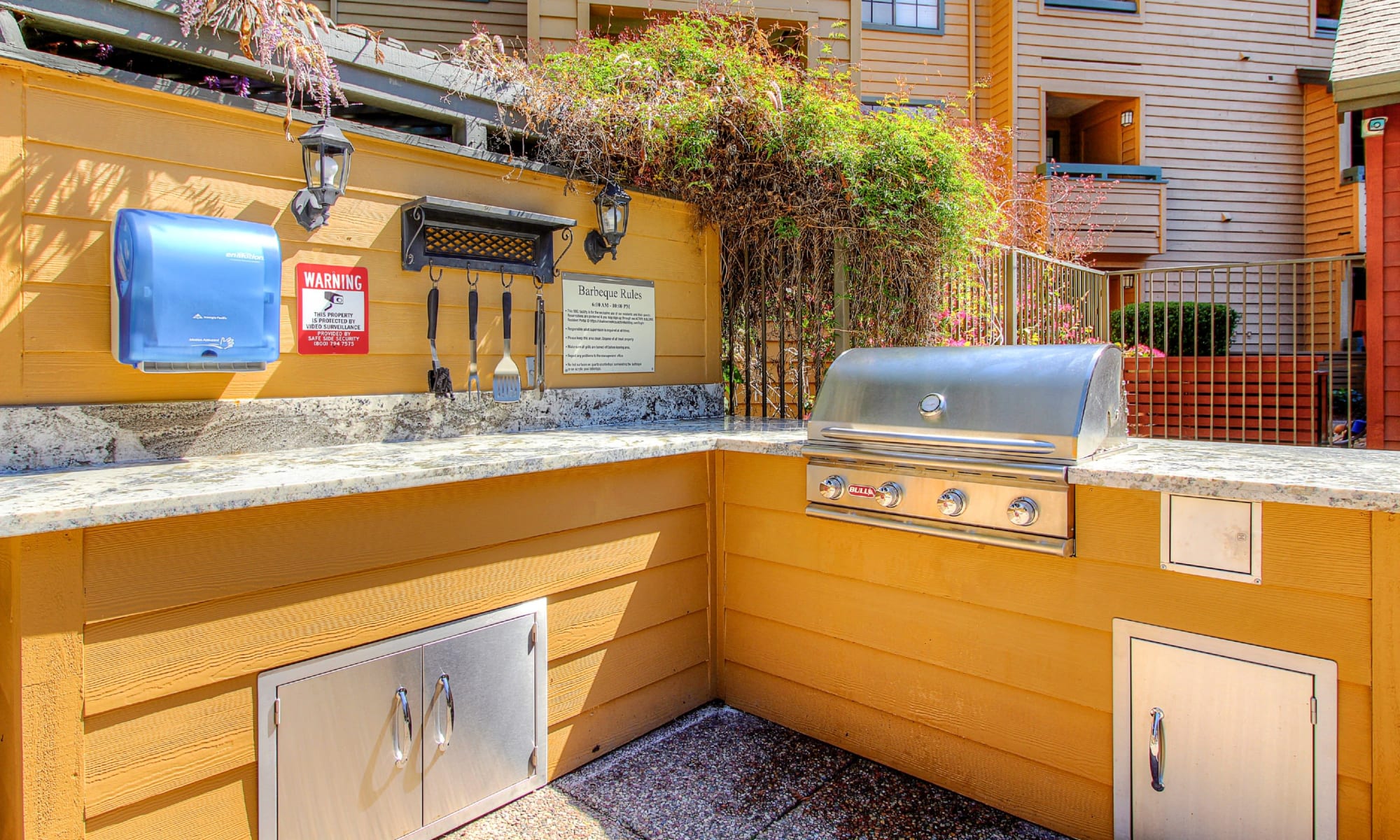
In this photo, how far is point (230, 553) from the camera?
5.33 ft

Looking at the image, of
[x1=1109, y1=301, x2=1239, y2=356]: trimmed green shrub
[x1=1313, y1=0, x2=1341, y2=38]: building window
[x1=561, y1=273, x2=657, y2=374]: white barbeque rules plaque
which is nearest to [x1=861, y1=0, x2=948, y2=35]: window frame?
[x1=1109, y1=301, x2=1239, y2=356]: trimmed green shrub

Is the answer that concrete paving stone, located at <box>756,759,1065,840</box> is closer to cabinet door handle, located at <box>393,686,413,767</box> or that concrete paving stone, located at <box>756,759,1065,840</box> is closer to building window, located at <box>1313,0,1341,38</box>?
cabinet door handle, located at <box>393,686,413,767</box>

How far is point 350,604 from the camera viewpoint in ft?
5.97

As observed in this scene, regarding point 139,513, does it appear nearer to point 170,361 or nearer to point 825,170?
point 170,361

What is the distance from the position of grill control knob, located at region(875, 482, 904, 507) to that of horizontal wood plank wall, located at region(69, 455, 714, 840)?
77cm

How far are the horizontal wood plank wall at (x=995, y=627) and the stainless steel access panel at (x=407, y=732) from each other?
0.84m

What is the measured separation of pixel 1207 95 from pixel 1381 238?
569 centimetres

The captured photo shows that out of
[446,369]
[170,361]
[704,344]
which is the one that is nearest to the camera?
[170,361]

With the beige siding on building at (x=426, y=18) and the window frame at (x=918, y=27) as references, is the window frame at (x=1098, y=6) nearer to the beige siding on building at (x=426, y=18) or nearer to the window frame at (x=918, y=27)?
the window frame at (x=918, y=27)

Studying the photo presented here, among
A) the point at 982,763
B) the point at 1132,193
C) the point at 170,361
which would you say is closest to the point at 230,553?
the point at 170,361

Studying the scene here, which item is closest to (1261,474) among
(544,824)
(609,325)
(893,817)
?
(893,817)

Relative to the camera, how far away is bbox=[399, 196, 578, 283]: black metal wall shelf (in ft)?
7.92

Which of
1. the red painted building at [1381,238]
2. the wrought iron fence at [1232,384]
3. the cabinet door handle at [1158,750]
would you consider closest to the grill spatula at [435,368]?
the cabinet door handle at [1158,750]

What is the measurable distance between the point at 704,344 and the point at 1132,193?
300 inches
